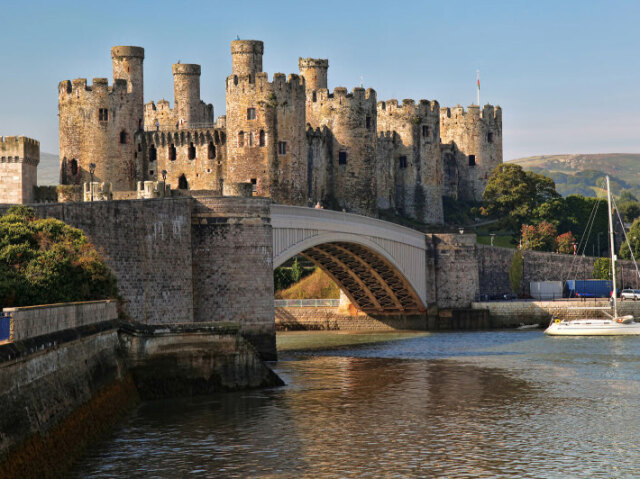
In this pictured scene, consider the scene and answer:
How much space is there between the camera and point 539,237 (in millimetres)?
89188

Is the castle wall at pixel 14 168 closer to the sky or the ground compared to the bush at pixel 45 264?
closer to the sky

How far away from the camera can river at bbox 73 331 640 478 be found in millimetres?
24203

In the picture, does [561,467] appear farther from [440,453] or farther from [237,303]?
[237,303]

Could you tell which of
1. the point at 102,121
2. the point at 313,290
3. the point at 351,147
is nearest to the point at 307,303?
the point at 313,290

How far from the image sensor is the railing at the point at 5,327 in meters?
18.4

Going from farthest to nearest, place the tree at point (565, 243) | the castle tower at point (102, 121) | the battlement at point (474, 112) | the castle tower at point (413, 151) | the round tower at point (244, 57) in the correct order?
the battlement at point (474, 112) → the castle tower at point (413, 151) → the tree at point (565, 243) → the round tower at point (244, 57) → the castle tower at point (102, 121)

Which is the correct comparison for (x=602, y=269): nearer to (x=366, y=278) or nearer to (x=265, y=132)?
(x=366, y=278)

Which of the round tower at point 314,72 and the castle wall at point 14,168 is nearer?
the castle wall at point 14,168

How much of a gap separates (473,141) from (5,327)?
8495 centimetres

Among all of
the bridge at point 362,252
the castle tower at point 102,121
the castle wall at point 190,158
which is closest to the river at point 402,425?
the bridge at point 362,252

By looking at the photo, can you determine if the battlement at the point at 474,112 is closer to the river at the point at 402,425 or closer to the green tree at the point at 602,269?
the green tree at the point at 602,269

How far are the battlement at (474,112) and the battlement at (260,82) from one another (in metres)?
32.3

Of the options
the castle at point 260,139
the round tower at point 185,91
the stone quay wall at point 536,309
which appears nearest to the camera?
the stone quay wall at point 536,309

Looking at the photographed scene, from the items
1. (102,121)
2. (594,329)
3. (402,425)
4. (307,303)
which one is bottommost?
(402,425)
